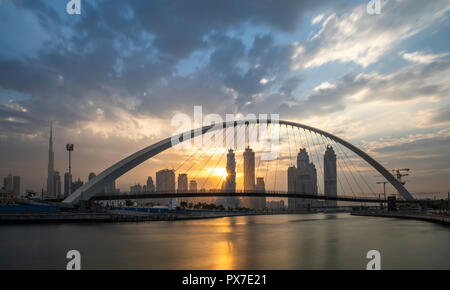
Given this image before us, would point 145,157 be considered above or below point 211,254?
above

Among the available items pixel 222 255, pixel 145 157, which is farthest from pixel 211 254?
pixel 145 157

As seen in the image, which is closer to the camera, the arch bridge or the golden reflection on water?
the golden reflection on water

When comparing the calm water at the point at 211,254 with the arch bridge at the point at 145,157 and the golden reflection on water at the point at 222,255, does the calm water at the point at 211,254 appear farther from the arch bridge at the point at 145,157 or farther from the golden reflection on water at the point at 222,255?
the arch bridge at the point at 145,157

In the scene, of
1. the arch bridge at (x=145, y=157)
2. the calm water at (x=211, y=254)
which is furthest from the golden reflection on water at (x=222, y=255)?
the arch bridge at (x=145, y=157)

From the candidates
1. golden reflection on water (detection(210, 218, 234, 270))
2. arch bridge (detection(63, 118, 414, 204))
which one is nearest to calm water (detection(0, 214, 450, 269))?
golden reflection on water (detection(210, 218, 234, 270))

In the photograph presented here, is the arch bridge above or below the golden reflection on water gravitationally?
above

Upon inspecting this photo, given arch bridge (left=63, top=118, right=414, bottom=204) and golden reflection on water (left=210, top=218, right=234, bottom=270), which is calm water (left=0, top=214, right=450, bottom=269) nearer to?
golden reflection on water (left=210, top=218, right=234, bottom=270)

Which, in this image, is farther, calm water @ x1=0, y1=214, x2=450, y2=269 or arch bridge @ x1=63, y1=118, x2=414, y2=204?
arch bridge @ x1=63, y1=118, x2=414, y2=204

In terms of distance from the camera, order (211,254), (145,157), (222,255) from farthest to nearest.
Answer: (145,157), (211,254), (222,255)

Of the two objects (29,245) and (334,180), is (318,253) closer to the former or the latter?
(29,245)

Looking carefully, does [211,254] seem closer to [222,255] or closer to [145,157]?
[222,255]

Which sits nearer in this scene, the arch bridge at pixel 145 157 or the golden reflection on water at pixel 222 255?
the golden reflection on water at pixel 222 255

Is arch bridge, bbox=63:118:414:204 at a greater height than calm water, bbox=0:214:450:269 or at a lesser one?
greater
